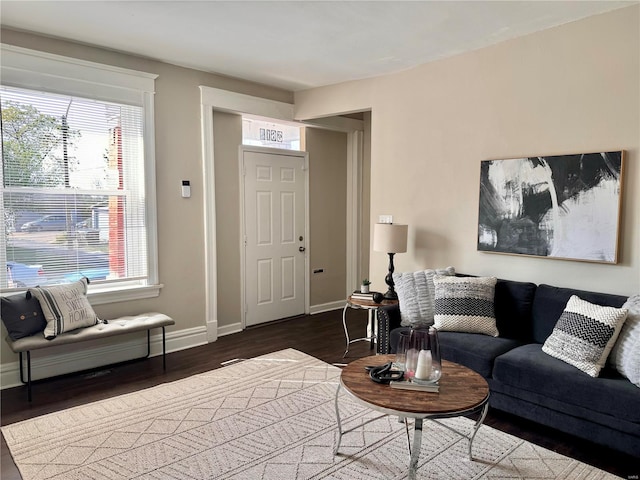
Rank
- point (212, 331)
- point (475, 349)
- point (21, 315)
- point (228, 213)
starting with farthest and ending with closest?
1. point (228, 213)
2. point (212, 331)
3. point (21, 315)
4. point (475, 349)

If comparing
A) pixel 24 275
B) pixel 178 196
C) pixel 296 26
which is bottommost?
pixel 24 275

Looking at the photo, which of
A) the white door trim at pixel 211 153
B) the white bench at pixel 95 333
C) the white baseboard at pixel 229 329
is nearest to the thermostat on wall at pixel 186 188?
the white door trim at pixel 211 153

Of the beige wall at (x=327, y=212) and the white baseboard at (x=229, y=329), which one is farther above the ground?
the beige wall at (x=327, y=212)

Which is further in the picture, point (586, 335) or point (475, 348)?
point (475, 348)

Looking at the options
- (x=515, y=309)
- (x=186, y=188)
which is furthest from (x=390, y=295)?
(x=186, y=188)

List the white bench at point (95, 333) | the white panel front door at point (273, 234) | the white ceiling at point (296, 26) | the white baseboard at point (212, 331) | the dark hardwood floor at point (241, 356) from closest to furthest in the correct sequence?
the dark hardwood floor at point (241, 356) < the white ceiling at point (296, 26) < the white bench at point (95, 333) < the white baseboard at point (212, 331) < the white panel front door at point (273, 234)

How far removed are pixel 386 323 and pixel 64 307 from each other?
98.5 inches

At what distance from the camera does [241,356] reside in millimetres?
4145

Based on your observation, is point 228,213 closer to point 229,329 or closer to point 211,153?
point 211,153

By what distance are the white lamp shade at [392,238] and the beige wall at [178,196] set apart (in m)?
1.81

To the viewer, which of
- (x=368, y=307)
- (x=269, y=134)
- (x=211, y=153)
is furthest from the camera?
(x=269, y=134)

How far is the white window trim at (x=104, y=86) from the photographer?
11.0 feet

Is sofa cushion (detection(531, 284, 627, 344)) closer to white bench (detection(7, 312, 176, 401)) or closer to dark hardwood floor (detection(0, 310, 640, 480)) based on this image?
dark hardwood floor (detection(0, 310, 640, 480))

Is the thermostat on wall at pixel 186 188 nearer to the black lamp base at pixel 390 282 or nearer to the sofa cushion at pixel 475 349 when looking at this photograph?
the black lamp base at pixel 390 282
